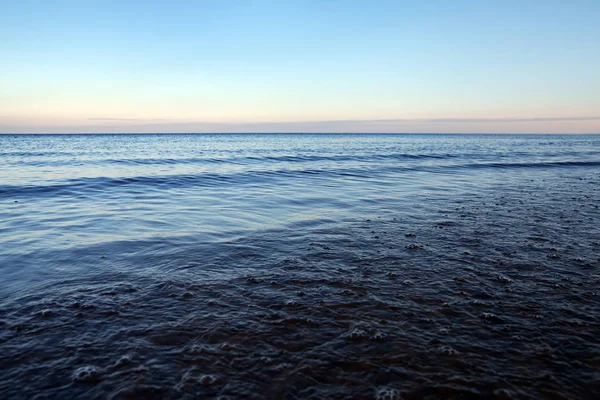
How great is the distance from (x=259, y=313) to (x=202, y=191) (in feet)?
41.9

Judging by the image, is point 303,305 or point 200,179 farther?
point 200,179

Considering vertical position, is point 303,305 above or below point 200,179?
below

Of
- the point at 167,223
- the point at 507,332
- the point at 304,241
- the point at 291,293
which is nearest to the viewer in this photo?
the point at 507,332

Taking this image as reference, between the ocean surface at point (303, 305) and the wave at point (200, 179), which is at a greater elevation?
the wave at point (200, 179)

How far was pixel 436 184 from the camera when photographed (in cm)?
A: 1834

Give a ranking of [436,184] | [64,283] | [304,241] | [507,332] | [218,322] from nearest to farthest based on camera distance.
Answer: [507,332], [218,322], [64,283], [304,241], [436,184]

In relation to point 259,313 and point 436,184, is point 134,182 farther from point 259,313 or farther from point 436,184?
point 259,313

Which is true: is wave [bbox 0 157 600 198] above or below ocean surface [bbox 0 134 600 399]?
above

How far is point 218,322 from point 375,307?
81.8 inches

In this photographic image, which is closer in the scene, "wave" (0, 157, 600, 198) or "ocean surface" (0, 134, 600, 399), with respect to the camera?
"ocean surface" (0, 134, 600, 399)

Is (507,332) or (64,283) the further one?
(64,283)

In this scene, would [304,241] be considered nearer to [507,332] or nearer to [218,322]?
[218,322]

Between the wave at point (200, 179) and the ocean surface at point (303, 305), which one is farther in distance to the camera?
the wave at point (200, 179)

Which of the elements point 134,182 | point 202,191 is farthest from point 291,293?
point 134,182
